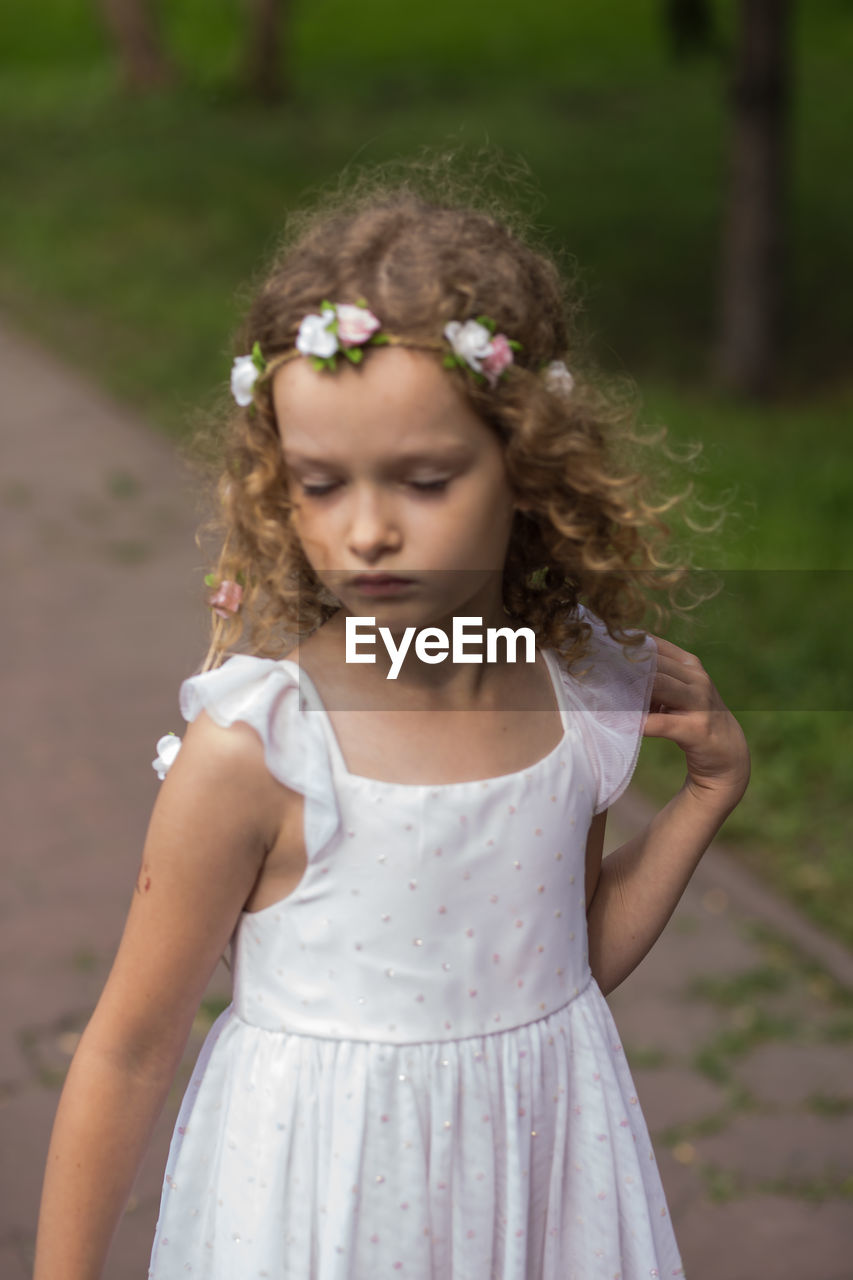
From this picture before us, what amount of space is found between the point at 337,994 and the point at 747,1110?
2195 mm

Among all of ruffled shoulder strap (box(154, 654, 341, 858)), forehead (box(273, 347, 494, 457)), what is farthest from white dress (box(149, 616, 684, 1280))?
forehead (box(273, 347, 494, 457))

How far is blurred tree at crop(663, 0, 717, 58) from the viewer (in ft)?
66.0

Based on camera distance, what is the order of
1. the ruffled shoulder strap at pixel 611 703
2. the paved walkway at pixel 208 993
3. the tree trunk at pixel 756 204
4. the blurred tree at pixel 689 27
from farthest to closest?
the blurred tree at pixel 689 27 → the tree trunk at pixel 756 204 → the paved walkway at pixel 208 993 → the ruffled shoulder strap at pixel 611 703

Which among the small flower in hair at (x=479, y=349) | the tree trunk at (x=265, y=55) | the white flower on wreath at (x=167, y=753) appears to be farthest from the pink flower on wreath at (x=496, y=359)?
the tree trunk at (x=265, y=55)

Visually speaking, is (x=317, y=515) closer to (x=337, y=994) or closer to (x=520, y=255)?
(x=520, y=255)

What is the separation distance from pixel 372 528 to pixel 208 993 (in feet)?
8.54

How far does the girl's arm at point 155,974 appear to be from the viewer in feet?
4.91

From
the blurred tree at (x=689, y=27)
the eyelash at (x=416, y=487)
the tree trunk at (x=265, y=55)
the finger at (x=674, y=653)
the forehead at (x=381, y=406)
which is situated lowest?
the finger at (x=674, y=653)

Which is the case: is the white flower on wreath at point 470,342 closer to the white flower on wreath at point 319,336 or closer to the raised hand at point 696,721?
the white flower on wreath at point 319,336

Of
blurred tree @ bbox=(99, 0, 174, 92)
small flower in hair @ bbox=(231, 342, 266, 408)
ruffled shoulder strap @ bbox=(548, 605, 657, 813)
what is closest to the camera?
small flower in hair @ bbox=(231, 342, 266, 408)

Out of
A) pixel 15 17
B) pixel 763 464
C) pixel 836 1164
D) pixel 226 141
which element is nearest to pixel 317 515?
pixel 836 1164

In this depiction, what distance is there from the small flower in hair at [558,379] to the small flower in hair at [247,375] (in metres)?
0.27

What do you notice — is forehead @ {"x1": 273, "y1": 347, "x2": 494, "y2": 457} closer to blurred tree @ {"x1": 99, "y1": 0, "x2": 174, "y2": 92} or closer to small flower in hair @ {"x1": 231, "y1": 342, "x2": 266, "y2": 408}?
small flower in hair @ {"x1": 231, "y1": 342, "x2": 266, "y2": 408}

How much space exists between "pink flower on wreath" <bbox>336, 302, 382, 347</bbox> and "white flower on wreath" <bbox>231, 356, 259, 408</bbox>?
146 millimetres
